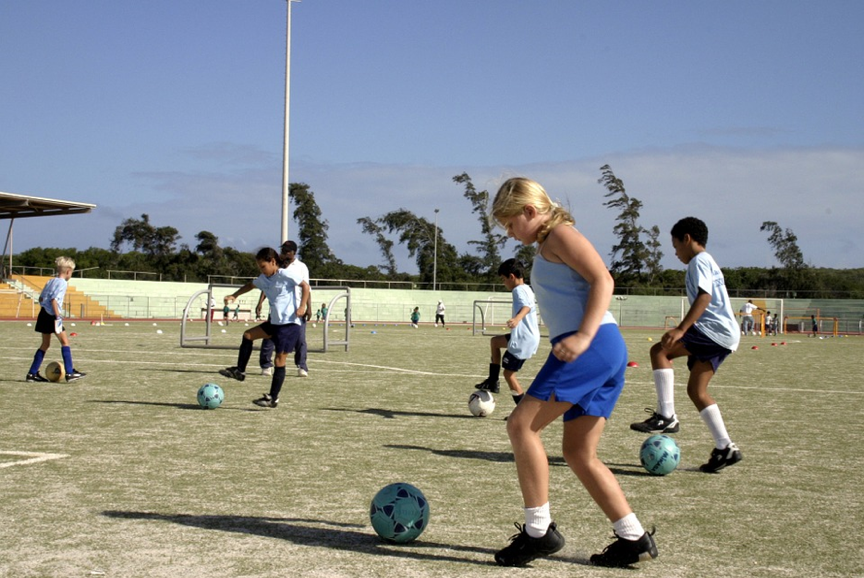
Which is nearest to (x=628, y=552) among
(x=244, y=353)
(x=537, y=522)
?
(x=537, y=522)

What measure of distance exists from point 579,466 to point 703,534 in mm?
1060

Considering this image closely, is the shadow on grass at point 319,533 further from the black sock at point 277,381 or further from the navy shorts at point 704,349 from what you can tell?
the black sock at point 277,381

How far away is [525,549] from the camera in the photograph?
13.0ft

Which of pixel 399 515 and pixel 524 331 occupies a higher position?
pixel 524 331

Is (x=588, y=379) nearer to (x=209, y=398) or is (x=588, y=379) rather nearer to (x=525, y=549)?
(x=525, y=549)

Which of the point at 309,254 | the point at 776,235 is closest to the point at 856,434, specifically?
the point at 309,254

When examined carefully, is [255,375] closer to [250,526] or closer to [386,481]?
[386,481]

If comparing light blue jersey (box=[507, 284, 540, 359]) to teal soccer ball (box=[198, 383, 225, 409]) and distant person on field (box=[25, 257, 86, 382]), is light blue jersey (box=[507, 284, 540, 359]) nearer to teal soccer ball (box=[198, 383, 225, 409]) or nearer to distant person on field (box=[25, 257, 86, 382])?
teal soccer ball (box=[198, 383, 225, 409])

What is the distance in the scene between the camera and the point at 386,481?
582 centimetres

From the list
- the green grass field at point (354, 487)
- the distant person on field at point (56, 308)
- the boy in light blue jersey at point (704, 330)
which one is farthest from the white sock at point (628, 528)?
the distant person on field at point (56, 308)

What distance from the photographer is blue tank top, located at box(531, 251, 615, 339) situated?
3932 mm

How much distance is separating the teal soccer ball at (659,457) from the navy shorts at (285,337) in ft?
15.2

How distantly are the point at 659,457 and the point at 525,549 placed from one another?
249 cm

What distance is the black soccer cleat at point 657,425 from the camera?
7.82 meters
